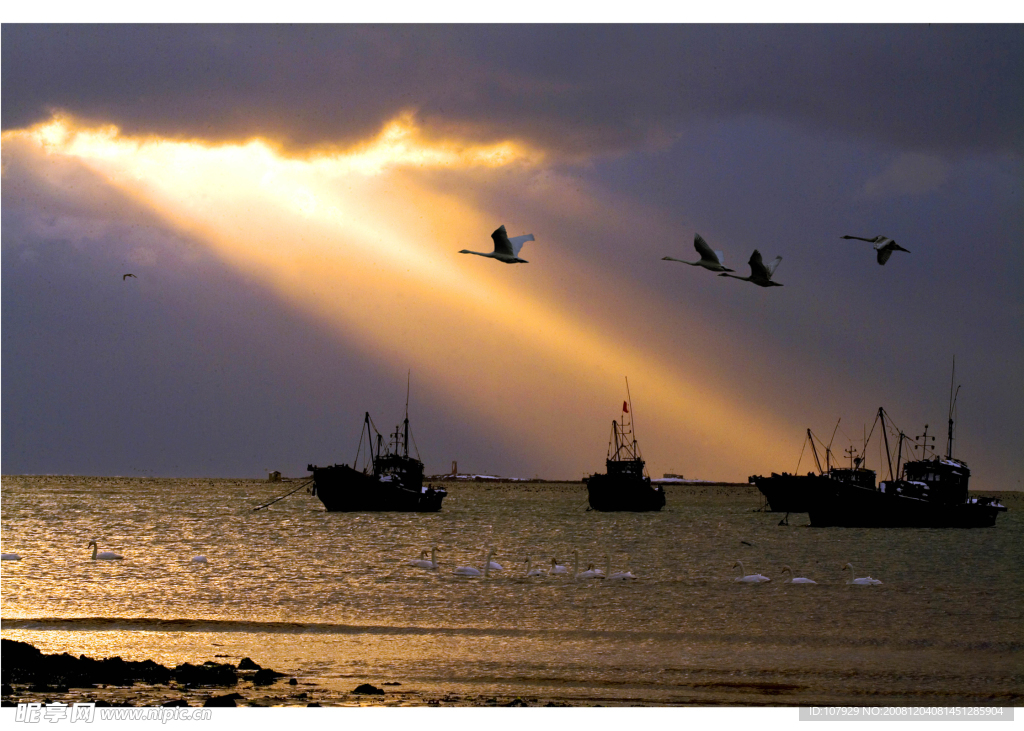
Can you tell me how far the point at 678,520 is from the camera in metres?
98.8

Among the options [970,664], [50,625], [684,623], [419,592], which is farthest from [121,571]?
[970,664]

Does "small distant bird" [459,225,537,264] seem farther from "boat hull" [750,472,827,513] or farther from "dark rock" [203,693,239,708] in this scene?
"boat hull" [750,472,827,513]

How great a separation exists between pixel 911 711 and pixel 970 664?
Answer: 6400 millimetres

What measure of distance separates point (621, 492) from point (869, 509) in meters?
25.8

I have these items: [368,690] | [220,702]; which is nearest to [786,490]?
[368,690]

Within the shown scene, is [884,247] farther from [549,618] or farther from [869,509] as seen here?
[869,509]

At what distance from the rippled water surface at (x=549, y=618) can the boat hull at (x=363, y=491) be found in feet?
76.9

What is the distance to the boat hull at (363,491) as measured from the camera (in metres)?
84.1

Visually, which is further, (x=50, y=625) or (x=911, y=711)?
(x=50, y=625)

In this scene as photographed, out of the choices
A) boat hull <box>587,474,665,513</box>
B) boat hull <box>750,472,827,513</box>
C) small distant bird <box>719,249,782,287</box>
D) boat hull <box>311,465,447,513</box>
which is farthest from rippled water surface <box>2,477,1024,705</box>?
boat hull <box>750,472,827,513</box>

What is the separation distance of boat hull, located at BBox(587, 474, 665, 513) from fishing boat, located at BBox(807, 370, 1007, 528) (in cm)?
1994

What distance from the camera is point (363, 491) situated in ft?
278

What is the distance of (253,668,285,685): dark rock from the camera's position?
18.7m

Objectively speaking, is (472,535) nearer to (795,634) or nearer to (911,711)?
(795,634)
